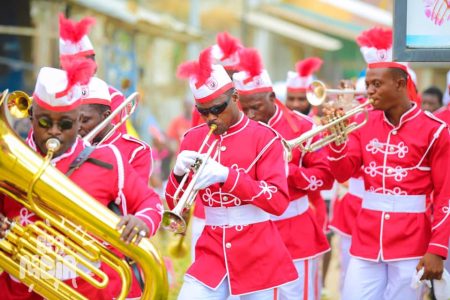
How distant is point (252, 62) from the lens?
823 cm

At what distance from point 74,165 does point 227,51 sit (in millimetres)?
2964

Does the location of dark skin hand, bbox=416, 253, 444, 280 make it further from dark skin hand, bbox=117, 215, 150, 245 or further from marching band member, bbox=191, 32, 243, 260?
dark skin hand, bbox=117, 215, 150, 245

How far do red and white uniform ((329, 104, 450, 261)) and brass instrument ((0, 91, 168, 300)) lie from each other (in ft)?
7.65

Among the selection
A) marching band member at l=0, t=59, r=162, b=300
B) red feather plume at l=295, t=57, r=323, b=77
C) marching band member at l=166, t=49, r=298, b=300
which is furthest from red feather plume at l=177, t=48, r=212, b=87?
red feather plume at l=295, t=57, r=323, b=77

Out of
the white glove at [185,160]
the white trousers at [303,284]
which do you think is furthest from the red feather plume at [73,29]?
the white trousers at [303,284]

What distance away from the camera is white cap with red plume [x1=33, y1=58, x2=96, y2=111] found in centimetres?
585

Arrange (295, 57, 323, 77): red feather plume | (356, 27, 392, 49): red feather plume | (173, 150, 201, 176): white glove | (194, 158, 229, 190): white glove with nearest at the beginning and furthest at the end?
(194, 158, 229, 190): white glove < (173, 150, 201, 176): white glove < (356, 27, 392, 49): red feather plume < (295, 57, 323, 77): red feather plume

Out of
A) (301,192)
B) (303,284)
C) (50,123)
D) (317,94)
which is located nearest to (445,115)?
(317,94)

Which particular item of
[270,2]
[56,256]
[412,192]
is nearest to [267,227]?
[412,192]

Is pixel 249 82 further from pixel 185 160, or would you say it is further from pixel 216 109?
pixel 185 160

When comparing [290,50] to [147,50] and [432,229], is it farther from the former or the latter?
[432,229]

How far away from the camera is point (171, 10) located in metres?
32.7

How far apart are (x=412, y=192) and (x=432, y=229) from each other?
31cm

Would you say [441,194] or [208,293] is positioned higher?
[441,194]
